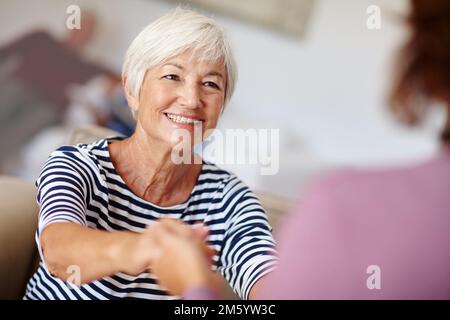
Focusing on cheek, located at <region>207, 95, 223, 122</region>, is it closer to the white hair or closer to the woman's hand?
the white hair

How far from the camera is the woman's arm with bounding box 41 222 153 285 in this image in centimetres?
75

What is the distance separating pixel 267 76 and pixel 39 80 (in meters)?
1.18

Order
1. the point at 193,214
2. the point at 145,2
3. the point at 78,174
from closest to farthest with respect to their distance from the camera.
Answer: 1. the point at 78,174
2. the point at 193,214
3. the point at 145,2

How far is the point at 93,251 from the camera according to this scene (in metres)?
0.83

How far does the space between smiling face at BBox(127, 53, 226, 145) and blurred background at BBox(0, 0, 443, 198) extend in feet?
6.20

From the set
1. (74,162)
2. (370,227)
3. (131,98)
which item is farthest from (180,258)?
(131,98)

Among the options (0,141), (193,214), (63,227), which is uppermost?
(0,141)

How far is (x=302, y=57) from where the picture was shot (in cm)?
326

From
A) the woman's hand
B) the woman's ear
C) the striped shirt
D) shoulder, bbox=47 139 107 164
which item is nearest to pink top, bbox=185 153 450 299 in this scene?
the woman's hand

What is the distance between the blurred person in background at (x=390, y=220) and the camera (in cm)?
53

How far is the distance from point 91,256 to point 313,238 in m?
0.40

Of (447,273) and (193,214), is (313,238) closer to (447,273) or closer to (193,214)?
(447,273)

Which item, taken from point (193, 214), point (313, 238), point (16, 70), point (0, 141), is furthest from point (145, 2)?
point (313, 238)

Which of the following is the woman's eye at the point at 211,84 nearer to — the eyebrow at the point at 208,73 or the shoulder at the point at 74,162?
the eyebrow at the point at 208,73
